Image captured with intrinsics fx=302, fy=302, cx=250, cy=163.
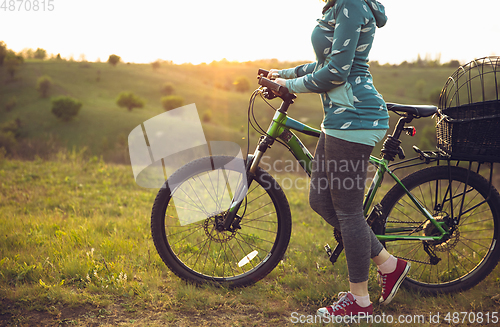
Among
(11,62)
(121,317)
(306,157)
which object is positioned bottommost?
(121,317)

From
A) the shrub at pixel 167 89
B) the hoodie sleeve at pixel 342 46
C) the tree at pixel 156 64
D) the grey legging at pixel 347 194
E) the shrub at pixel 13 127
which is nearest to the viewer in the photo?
the hoodie sleeve at pixel 342 46

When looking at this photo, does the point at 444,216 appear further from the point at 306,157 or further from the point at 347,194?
the point at 306,157

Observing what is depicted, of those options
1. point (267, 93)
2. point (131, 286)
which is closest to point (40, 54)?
point (131, 286)

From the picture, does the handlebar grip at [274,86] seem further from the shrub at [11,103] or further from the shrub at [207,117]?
the shrub at [207,117]

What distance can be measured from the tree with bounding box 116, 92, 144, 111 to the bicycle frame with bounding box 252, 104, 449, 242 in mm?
47821

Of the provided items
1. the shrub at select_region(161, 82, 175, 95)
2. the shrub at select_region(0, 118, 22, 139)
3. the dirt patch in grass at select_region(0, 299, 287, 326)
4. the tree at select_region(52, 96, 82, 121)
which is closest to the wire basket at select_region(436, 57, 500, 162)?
the dirt patch in grass at select_region(0, 299, 287, 326)

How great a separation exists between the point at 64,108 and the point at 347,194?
4246 centimetres

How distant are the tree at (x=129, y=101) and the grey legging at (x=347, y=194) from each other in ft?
158

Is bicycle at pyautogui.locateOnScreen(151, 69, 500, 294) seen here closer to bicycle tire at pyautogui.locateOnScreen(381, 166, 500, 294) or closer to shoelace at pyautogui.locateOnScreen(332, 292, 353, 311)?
bicycle tire at pyautogui.locateOnScreen(381, 166, 500, 294)

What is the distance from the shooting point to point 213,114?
49656 millimetres

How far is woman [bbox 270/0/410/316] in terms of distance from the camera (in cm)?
173

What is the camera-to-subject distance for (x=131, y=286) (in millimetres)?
2455

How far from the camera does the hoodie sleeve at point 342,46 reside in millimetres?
1681

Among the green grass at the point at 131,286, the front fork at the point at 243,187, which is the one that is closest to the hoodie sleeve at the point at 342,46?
the front fork at the point at 243,187
